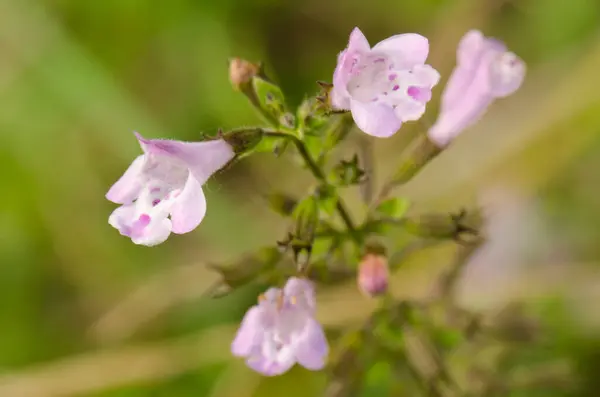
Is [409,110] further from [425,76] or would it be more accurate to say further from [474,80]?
[474,80]

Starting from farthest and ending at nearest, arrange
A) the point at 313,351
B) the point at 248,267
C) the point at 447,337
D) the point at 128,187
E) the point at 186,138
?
the point at 186,138 → the point at 447,337 → the point at 248,267 → the point at 313,351 → the point at 128,187

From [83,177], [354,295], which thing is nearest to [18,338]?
[83,177]

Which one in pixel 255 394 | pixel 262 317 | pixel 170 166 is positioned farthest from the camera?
pixel 255 394

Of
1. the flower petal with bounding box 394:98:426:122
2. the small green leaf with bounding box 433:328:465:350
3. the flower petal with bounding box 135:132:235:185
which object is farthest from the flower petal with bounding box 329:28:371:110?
the small green leaf with bounding box 433:328:465:350

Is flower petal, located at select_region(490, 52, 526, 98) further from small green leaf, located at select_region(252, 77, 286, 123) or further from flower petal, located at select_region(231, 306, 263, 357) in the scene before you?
flower petal, located at select_region(231, 306, 263, 357)

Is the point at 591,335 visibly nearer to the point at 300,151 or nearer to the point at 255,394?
the point at 255,394

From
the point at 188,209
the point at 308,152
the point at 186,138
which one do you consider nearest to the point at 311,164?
the point at 308,152

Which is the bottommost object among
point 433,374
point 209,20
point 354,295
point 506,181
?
point 433,374
